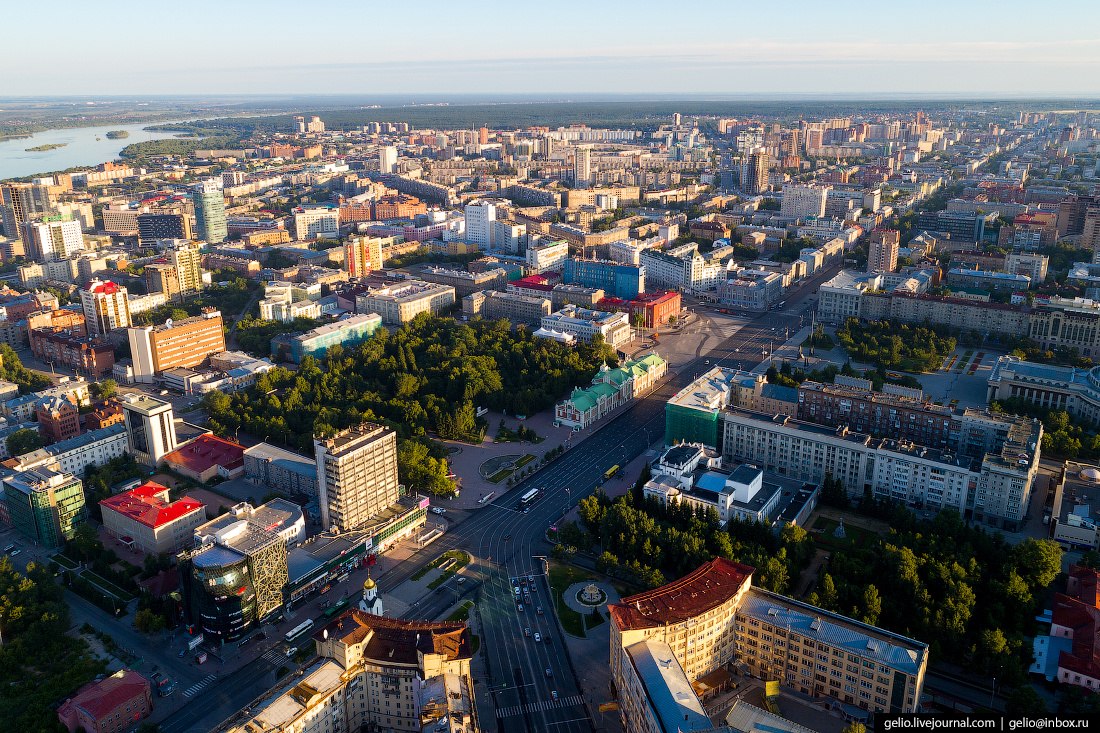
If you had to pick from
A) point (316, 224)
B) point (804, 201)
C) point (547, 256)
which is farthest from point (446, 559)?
point (804, 201)

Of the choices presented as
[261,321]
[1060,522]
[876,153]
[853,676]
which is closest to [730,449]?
[1060,522]

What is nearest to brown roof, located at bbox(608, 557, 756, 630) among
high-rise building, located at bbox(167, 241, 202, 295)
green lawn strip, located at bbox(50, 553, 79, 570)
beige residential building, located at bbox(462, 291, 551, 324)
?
green lawn strip, located at bbox(50, 553, 79, 570)

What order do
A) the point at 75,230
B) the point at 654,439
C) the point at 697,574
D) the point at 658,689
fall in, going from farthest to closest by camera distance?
the point at 75,230 → the point at 654,439 → the point at 697,574 → the point at 658,689

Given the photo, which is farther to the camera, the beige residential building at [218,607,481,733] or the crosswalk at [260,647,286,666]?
the crosswalk at [260,647,286,666]

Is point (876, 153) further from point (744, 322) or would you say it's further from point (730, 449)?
point (730, 449)

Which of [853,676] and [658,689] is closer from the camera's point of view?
[658,689]

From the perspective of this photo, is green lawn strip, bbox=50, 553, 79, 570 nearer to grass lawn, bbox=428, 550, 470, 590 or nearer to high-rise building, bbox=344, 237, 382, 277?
grass lawn, bbox=428, 550, 470, 590
